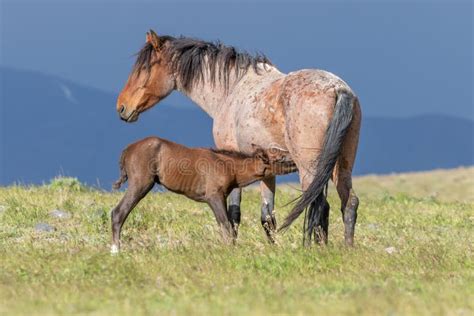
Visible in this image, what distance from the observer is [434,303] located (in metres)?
7.68

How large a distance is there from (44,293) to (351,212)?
4.43 m

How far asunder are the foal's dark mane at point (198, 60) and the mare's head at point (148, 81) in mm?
15

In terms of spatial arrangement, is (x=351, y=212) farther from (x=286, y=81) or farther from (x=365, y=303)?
(x=365, y=303)

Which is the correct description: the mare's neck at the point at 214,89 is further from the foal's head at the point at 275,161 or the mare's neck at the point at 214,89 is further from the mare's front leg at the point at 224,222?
the mare's front leg at the point at 224,222

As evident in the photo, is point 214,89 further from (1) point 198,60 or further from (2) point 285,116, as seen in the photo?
(2) point 285,116

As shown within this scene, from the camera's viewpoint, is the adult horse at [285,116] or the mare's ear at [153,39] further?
the mare's ear at [153,39]

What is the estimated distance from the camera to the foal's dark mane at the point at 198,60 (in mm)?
12922

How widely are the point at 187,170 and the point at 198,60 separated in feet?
7.43

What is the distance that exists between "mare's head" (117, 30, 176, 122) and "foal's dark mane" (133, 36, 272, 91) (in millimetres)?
15

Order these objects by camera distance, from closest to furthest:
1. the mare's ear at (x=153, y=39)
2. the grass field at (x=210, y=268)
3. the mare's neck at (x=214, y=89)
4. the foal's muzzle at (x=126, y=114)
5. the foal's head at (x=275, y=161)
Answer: the grass field at (x=210, y=268) → the foal's head at (x=275, y=161) → the mare's neck at (x=214, y=89) → the mare's ear at (x=153, y=39) → the foal's muzzle at (x=126, y=114)

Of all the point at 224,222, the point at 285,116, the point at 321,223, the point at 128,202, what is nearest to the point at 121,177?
the point at 128,202

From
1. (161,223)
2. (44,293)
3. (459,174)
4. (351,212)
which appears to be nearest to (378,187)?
(459,174)

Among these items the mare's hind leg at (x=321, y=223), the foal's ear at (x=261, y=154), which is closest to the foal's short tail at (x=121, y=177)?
the foal's ear at (x=261, y=154)

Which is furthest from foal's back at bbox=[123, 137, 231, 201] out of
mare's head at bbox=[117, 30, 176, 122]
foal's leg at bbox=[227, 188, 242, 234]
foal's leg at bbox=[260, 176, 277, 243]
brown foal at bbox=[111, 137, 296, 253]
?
mare's head at bbox=[117, 30, 176, 122]
